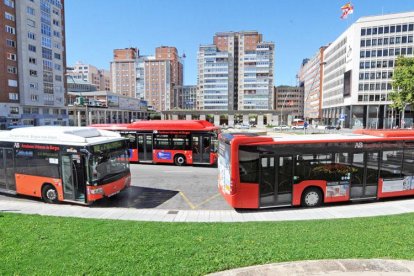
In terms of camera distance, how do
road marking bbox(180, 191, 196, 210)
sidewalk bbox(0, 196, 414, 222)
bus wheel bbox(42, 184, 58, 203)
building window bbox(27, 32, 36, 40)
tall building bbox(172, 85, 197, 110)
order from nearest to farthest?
sidewalk bbox(0, 196, 414, 222) → road marking bbox(180, 191, 196, 210) → bus wheel bbox(42, 184, 58, 203) → building window bbox(27, 32, 36, 40) → tall building bbox(172, 85, 197, 110)

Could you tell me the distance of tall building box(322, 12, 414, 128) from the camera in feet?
242

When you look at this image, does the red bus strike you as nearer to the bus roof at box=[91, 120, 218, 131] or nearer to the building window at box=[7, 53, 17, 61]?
the bus roof at box=[91, 120, 218, 131]

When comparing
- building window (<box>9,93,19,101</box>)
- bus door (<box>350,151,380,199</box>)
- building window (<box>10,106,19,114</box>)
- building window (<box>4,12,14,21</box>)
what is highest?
building window (<box>4,12,14,21</box>)

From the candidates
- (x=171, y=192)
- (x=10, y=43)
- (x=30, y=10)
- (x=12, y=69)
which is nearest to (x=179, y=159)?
(x=171, y=192)

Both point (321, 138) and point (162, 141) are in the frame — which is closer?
point (321, 138)

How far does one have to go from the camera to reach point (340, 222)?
8445 millimetres

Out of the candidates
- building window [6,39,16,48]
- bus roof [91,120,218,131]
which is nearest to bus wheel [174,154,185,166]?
bus roof [91,120,218,131]

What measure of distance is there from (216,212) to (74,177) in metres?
5.71

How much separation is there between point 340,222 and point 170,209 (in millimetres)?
6126

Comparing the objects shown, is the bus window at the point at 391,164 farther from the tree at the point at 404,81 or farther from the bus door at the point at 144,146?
the tree at the point at 404,81

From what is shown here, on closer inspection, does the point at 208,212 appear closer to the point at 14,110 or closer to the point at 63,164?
the point at 63,164

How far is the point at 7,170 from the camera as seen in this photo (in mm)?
12859

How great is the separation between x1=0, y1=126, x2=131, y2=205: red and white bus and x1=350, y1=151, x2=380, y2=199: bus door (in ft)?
31.7

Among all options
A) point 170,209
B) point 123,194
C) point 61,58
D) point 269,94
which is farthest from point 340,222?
point 269,94
